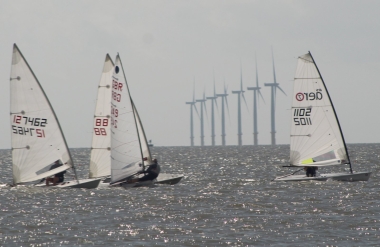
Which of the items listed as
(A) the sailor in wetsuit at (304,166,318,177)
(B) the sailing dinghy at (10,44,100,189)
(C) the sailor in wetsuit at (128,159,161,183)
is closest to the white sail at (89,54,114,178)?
(C) the sailor in wetsuit at (128,159,161,183)

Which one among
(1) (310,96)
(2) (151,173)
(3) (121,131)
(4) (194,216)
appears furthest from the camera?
(1) (310,96)

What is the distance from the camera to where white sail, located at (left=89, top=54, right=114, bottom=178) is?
44.7 meters

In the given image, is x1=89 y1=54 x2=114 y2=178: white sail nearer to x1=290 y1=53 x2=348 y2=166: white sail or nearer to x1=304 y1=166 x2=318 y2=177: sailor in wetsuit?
x1=290 y1=53 x2=348 y2=166: white sail

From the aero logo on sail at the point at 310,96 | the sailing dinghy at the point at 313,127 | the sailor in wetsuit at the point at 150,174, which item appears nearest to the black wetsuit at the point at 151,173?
the sailor in wetsuit at the point at 150,174

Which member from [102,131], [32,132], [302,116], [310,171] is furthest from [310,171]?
[32,132]

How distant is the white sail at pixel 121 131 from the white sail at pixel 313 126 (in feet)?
31.7

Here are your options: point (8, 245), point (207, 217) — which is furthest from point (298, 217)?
point (8, 245)

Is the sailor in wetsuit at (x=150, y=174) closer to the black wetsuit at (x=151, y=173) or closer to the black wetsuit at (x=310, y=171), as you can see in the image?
the black wetsuit at (x=151, y=173)

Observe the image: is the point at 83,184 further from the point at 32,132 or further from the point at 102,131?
the point at 102,131

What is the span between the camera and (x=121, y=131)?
42562 mm

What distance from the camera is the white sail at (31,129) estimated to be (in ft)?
135

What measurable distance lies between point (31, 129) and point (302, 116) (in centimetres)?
1513

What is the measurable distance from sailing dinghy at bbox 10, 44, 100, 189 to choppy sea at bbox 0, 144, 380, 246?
110cm

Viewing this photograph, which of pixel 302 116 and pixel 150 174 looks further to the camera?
pixel 302 116
